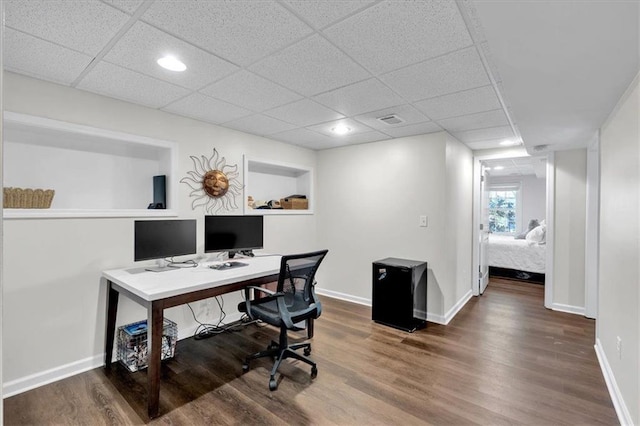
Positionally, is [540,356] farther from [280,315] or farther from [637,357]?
[280,315]

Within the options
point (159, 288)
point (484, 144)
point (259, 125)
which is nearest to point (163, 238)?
point (159, 288)

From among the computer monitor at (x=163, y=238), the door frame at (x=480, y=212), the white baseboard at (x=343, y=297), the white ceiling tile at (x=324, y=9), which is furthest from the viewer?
the white baseboard at (x=343, y=297)

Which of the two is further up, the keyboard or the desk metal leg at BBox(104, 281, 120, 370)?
the keyboard

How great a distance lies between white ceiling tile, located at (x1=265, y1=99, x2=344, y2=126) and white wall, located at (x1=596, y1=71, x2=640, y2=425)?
83.2 inches

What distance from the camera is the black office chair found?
2429 millimetres

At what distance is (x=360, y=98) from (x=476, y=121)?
4.54ft

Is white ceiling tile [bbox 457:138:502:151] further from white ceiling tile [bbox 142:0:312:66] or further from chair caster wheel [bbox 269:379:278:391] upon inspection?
chair caster wheel [bbox 269:379:278:391]

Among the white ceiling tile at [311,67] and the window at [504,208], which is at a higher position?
the white ceiling tile at [311,67]

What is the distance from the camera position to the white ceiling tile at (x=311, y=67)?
75.1 inches

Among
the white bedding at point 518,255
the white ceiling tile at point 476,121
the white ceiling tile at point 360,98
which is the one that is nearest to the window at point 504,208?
the white bedding at point 518,255

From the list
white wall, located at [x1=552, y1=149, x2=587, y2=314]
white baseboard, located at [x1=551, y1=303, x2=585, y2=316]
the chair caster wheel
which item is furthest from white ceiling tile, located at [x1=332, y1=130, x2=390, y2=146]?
white baseboard, located at [x1=551, y1=303, x2=585, y2=316]

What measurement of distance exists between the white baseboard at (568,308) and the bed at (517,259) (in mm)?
1574

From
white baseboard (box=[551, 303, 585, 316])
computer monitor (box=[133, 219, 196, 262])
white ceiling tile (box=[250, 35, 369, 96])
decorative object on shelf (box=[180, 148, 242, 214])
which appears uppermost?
white ceiling tile (box=[250, 35, 369, 96])

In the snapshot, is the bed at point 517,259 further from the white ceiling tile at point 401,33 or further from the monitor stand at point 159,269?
the monitor stand at point 159,269
